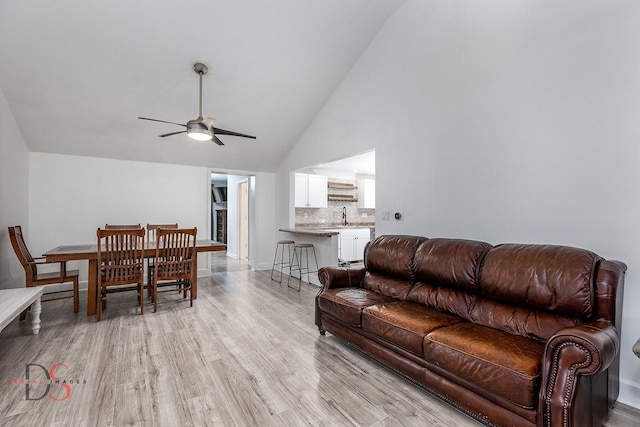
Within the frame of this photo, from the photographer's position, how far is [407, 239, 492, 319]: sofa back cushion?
236 centimetres

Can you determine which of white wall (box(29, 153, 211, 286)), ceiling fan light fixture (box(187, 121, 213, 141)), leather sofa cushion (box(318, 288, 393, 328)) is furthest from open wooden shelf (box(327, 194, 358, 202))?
leather sofa cushion (box(318, 288, 393, 328))

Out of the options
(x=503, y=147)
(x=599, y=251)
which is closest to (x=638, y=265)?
(x=599, y=251)

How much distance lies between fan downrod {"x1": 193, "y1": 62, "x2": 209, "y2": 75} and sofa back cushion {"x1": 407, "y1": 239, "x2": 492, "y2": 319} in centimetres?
336

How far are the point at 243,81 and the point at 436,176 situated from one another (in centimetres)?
287

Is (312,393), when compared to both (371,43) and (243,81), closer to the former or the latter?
(243,81)

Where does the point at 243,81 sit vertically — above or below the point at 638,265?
above

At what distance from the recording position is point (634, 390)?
77.6 inches

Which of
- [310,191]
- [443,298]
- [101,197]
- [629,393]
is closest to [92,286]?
[101,197]

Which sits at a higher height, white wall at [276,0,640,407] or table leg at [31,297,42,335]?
white wall at [276,0,640,407]

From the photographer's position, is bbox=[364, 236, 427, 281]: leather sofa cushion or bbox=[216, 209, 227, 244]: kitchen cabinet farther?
bbox=[216, 209, 227, 244]: kitchen cabinet

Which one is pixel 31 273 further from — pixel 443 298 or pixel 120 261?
pixel 443 298

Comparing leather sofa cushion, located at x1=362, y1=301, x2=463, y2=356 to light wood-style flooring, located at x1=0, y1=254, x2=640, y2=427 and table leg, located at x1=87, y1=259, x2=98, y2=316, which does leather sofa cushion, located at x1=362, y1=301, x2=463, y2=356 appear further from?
table leg, located at x1=87, y1=259, x2=98, y2=316

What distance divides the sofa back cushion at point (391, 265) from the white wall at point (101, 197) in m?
3.88

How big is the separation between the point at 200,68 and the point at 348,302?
3.31 metres
